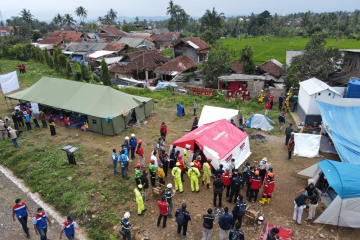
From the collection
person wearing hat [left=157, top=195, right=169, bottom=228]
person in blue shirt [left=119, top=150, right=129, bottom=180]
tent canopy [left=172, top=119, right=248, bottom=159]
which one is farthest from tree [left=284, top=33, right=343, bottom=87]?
person wearing hat [left=157, top=195, right=169, bottom=228]

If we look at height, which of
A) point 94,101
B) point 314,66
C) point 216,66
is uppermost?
point 314,66

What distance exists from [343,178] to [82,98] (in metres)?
14.0

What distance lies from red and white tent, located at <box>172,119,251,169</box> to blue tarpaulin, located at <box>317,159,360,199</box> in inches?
139

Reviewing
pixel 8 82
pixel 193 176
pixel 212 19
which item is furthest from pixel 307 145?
pixel 212 19

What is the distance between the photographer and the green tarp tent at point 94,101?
1438 centimetres

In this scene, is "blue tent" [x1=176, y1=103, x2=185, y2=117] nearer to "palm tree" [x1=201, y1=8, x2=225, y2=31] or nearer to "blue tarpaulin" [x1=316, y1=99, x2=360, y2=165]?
"blue tarpaulin" [x1=316, y1=99, x2=360, y2=165]

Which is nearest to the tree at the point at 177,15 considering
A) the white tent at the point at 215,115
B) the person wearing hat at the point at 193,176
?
the white tent at the point at 215,115

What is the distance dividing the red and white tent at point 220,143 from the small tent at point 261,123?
3402mm

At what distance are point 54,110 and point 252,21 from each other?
79412 millimetres

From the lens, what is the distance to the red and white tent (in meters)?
10.4

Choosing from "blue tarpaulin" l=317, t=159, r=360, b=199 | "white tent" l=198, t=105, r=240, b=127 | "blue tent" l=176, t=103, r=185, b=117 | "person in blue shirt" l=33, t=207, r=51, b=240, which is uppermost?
"blue tarpaulin" l=317, t=159, r=360, b=199

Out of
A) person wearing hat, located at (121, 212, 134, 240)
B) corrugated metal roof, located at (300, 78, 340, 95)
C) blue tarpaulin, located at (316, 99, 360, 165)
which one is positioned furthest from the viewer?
corrugated metal roof, located at (300, 78, 340, 95)

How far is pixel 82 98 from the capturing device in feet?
50.8

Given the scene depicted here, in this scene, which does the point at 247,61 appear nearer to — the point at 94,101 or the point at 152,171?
the point at 94,101
